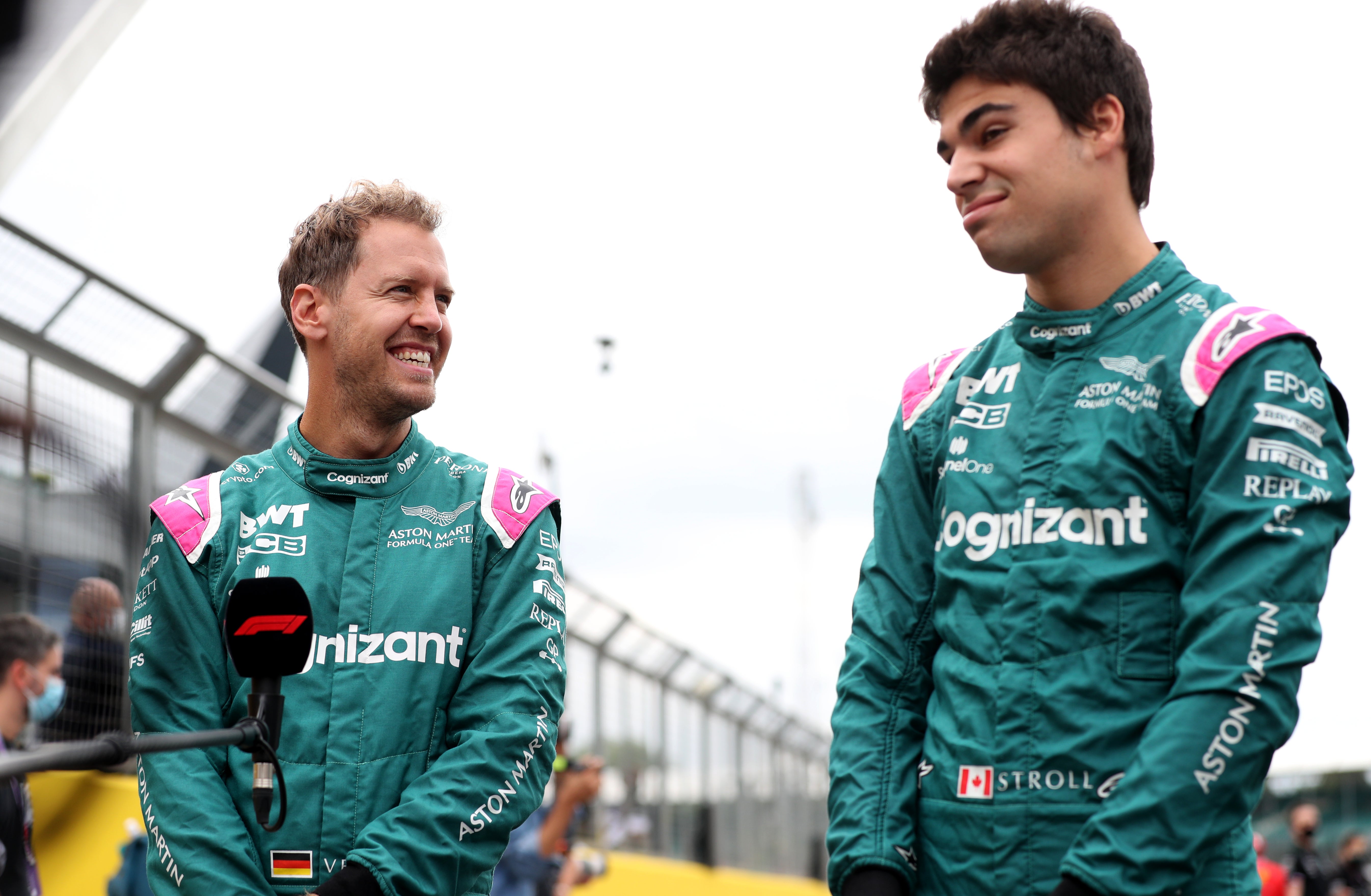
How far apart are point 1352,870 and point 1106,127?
14.1 metres

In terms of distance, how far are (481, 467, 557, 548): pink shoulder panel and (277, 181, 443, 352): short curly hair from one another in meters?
0.49

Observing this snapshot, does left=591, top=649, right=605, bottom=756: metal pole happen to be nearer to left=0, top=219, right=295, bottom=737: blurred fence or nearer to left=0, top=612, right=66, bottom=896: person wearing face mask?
left=0, top=219, right=295, bottom=737: blurred fence

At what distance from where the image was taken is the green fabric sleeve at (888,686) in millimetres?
2133

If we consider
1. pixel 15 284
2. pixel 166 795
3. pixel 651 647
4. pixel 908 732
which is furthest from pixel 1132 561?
pixel 651 647

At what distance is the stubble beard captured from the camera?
276cm

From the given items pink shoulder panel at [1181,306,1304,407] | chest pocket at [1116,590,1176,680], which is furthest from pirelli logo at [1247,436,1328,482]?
chest pocket at [1116,590,1176,680]

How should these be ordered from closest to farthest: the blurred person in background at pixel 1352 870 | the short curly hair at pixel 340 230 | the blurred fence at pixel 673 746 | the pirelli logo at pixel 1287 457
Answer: the pirelli logo at pixel 1287 457 → the short curly hair at pixel 340 230 → the blurred fence at pixel 673 746 → the blurred person in background at pixel 1352 870

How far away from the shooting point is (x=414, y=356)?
2799 millimetres

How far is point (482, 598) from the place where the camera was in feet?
8.82

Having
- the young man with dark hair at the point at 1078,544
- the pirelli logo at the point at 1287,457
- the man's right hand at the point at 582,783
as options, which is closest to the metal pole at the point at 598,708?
the man's right hand at the point at 582,783

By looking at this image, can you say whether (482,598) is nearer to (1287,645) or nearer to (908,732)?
(908,732)

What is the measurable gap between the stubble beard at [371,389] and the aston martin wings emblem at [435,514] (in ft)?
0.59

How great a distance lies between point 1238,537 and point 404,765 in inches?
56.4

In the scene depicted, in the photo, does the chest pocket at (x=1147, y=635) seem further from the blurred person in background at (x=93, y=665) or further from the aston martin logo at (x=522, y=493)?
the blurred person in background at (x=93, y=665)
